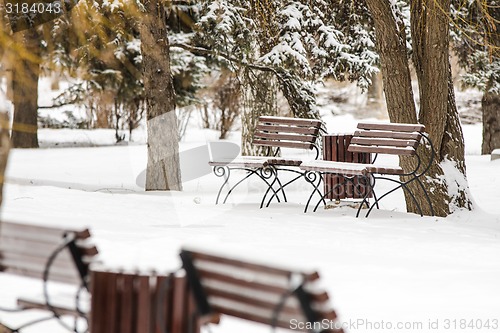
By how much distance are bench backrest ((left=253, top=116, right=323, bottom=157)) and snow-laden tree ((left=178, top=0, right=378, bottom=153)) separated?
131 centimetres

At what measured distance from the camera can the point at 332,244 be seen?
709 centimetres

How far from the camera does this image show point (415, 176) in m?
9.05

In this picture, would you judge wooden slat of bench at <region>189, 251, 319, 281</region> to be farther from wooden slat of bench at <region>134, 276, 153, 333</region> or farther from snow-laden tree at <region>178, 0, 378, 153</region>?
snow-laden tree at <region>178, 0, 378, 153</region>

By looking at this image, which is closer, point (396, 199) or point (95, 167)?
point (396, 199)

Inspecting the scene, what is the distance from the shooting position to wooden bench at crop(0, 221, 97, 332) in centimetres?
358

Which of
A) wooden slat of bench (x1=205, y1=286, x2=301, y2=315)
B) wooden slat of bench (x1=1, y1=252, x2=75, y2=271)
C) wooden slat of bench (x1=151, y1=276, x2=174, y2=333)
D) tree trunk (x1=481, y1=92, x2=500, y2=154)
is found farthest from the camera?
tree trunk (x1=481, y1=92, x2=500, y2=154)

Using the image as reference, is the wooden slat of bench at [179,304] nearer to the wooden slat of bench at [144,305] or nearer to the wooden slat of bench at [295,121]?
the wooden slat of bench at [144,305]

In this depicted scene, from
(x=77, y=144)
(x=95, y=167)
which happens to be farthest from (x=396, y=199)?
(x=77, y=144)

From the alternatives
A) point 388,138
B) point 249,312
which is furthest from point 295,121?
point 249,312

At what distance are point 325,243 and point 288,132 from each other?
11.8ft

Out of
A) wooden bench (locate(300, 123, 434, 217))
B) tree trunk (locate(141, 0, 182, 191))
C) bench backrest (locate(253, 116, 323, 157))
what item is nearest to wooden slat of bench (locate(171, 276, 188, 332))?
wooden bench (locate(300, 123, 434, 217))

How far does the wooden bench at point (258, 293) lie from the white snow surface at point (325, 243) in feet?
0.23

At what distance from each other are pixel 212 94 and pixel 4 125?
20828 millimetres

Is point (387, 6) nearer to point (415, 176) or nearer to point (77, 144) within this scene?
point (415, 176)
